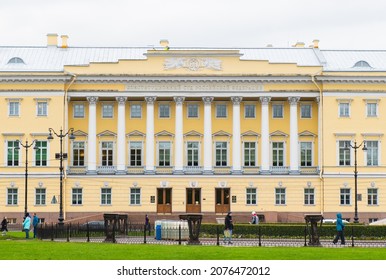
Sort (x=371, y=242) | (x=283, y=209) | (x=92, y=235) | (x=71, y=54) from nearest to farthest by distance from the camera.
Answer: (x=371, y=242) < (x=92, y=235) < (x=283, y=209) < (x=71, y=54)

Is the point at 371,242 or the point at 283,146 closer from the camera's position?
the point at 371,242

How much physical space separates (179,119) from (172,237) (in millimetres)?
36153

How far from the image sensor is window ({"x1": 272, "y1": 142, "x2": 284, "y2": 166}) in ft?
303

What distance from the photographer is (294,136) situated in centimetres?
9194

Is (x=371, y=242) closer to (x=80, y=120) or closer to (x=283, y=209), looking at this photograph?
(x=283, y=209)

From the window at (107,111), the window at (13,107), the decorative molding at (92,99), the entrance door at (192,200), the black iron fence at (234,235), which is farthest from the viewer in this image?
the window at (107,111)

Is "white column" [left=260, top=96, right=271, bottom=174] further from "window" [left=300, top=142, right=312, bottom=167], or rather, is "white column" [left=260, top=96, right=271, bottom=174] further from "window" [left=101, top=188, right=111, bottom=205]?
"window" [left=101, top=188, right=111, bottom=205]

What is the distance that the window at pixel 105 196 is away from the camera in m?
90.6

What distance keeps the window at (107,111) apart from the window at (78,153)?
3133 millimetres

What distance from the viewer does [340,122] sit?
91000mm

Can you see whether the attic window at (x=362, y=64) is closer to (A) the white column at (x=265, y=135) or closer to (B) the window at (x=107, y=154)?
(A) the white column at (x=265, y=135)

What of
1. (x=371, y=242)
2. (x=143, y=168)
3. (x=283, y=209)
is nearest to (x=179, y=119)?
(x=143, y=168)

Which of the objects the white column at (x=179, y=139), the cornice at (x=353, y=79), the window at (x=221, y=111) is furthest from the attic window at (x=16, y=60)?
the cornice at (x=353, y=79)

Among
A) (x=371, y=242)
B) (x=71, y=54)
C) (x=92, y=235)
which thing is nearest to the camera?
→ (x=371, y=242)
